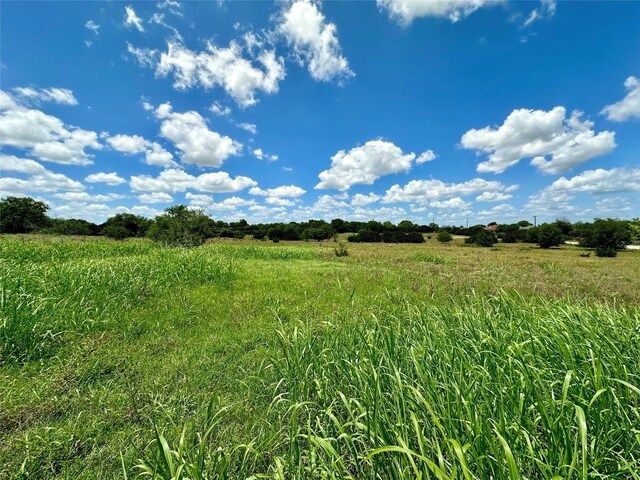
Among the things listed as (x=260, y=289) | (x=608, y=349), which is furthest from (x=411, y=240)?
(x=608, y=349)

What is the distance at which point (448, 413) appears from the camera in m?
2.00

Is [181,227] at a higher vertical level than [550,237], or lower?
higher

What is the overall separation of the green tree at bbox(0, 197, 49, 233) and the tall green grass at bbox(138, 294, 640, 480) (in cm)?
7116

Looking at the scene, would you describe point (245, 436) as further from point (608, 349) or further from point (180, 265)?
point (180, 265)

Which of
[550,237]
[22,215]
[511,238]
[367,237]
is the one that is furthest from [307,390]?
[511,238]

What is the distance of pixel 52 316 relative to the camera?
5.13m

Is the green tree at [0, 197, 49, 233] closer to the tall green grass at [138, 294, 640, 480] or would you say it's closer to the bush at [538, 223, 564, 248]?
the tall green grass at [138, 294, 640, 480]

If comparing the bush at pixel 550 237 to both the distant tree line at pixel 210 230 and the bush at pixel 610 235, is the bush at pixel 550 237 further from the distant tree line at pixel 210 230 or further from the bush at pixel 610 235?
the bush at pixel 610 235

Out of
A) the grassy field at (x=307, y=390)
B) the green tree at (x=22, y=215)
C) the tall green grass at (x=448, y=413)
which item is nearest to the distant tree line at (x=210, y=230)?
the green tree at (x=22, y=215)

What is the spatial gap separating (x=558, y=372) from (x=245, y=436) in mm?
3392

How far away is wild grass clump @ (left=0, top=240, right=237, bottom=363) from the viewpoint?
4375 mm

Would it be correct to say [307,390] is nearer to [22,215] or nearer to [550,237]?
[550,237]

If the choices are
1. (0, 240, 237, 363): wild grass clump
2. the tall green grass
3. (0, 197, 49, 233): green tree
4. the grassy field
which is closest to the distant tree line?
(0, 197, 49, 233): green tree

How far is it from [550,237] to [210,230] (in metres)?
68.4
